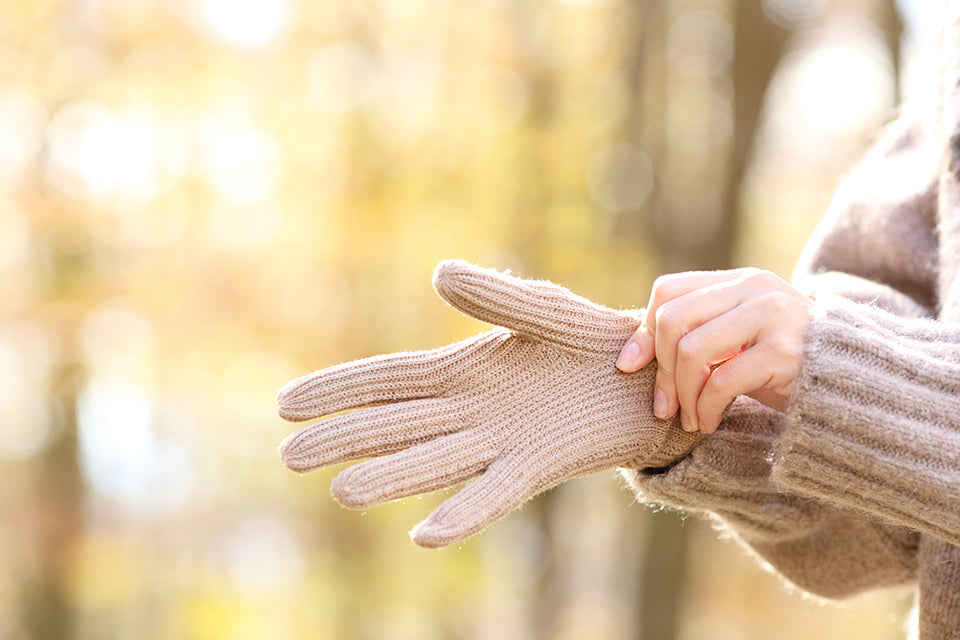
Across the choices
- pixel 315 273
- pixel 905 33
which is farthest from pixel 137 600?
pixel 905 33

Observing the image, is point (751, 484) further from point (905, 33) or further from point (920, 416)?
point (905, 33)

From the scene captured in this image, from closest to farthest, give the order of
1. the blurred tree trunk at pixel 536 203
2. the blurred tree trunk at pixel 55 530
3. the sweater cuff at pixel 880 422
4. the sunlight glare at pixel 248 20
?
the sweater cuff at pixel 880 422 < the sunlight glare at pixel 248 20 < the blurred tree trunk at pixel 55 530 < the blurred tree trunk at pixel 536 203

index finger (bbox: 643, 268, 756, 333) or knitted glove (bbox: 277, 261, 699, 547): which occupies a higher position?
index finger (bbox: 643, 268, 756, 333)

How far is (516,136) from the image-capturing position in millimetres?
5461

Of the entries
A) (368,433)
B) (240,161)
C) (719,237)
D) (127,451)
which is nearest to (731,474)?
(368,433)

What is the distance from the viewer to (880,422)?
0.79 metres

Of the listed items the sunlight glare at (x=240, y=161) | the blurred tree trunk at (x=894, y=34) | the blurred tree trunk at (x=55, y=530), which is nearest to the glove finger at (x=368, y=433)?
the blurred tree trunk at (x=894, y=34)

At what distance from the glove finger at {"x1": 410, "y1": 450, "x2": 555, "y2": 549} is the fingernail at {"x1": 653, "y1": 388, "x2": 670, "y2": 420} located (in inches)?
6.3

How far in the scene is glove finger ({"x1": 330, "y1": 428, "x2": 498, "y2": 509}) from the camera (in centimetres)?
88

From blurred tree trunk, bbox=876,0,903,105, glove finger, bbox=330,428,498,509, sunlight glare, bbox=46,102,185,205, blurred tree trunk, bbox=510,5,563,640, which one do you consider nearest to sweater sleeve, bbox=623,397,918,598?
glove finger, bbox=330,428,498,509

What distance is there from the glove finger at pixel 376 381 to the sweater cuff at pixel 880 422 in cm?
38

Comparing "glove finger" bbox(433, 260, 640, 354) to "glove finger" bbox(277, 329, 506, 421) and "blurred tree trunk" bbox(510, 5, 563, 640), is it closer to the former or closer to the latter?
"glove finger" bbox(277, 329, 506, 421)

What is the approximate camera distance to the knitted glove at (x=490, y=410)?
911 mm

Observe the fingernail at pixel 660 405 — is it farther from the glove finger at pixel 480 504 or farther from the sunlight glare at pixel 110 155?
the sunlight glare at pixel 110 155
